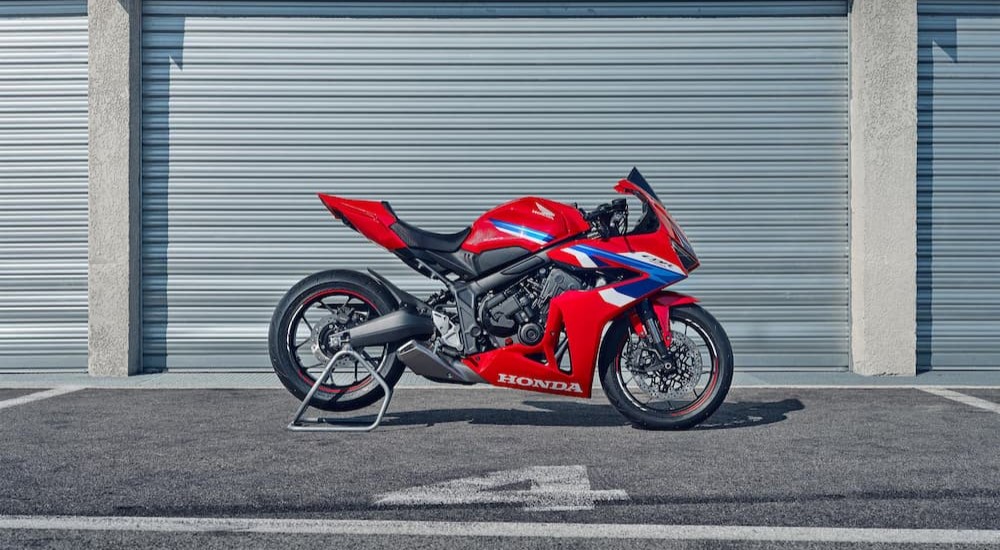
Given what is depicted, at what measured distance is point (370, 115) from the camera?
8375 mm

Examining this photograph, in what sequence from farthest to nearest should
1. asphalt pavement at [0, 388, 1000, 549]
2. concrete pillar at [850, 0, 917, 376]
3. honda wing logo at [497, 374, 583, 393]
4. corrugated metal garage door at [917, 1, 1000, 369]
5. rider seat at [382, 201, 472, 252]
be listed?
corrugated metal garage door at [917, 1, 1000, 369], concrete pillar at [850, 0, 917, 376], rider seat at [382, 201, 472, 252], honda wing logo at [497, 374, 583, 393], asphalt pavement at [0, 388, 1000, 549]

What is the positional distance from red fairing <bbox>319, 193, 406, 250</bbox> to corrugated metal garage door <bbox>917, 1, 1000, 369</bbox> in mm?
4935

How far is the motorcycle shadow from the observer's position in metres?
5.44

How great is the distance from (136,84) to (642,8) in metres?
4.17

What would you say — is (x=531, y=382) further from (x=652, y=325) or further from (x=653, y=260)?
(x=653, y=260)

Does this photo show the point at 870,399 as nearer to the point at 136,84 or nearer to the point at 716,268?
the point at 716,268

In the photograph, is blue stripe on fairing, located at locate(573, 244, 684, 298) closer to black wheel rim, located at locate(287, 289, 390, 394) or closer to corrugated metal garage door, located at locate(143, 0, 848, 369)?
black wheel rim, located at locate(287, 289, 390, 394)

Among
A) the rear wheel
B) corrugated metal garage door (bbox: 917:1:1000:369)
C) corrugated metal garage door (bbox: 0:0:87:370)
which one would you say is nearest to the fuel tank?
the rear wheel

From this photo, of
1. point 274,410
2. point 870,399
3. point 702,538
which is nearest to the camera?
point 702,538

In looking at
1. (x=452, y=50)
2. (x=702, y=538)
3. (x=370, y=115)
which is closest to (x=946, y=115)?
(x=452, y=50)

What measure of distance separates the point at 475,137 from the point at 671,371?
3.71 m

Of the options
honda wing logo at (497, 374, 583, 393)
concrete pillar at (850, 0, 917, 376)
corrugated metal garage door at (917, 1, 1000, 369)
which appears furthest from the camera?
corrugated metal garage door at (917, 1, 1000, 369)

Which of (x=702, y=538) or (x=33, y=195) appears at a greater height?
(x=33, y=195)

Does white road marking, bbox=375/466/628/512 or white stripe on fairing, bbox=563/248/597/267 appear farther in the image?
white stripe on fairing, bbox=563/248/597/267
